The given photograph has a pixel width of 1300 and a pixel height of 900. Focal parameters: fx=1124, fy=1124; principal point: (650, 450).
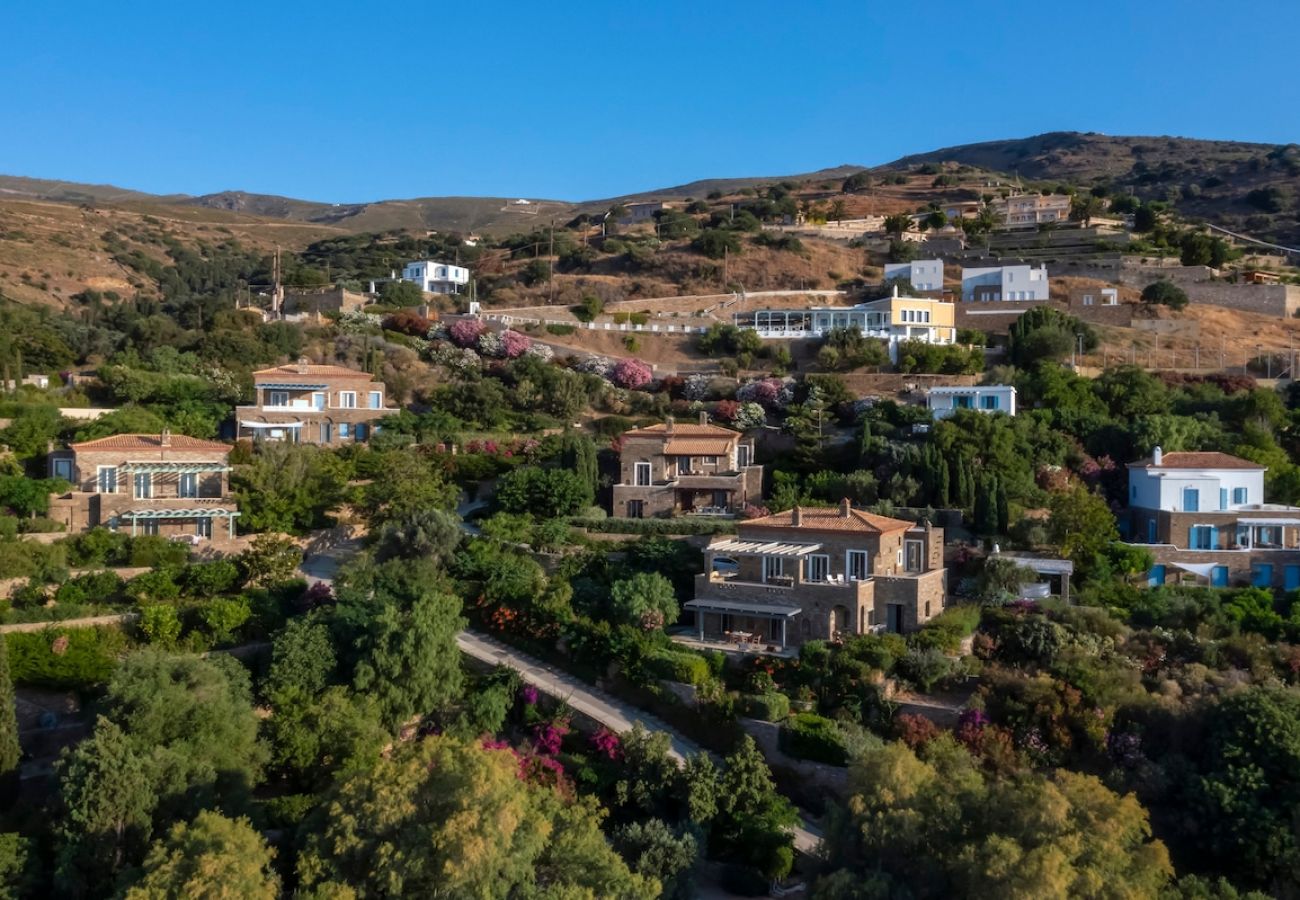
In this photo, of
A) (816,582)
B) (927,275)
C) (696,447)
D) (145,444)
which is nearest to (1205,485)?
(816,582)

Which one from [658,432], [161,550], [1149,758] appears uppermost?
[658,432]

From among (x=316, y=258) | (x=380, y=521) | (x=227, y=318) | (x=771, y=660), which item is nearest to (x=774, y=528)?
(x=771, y=660)

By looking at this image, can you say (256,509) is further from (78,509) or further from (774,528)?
(774,528)

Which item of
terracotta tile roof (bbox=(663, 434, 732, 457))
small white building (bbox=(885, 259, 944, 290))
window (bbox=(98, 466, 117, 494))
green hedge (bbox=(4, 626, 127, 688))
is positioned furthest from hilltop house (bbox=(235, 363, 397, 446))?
small white building (bbox=(885, 259, 944, 290))

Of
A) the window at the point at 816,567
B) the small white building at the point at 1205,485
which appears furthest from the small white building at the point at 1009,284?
the window at the point at 816,567

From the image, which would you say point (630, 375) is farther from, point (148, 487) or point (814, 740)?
point (814, 740)
